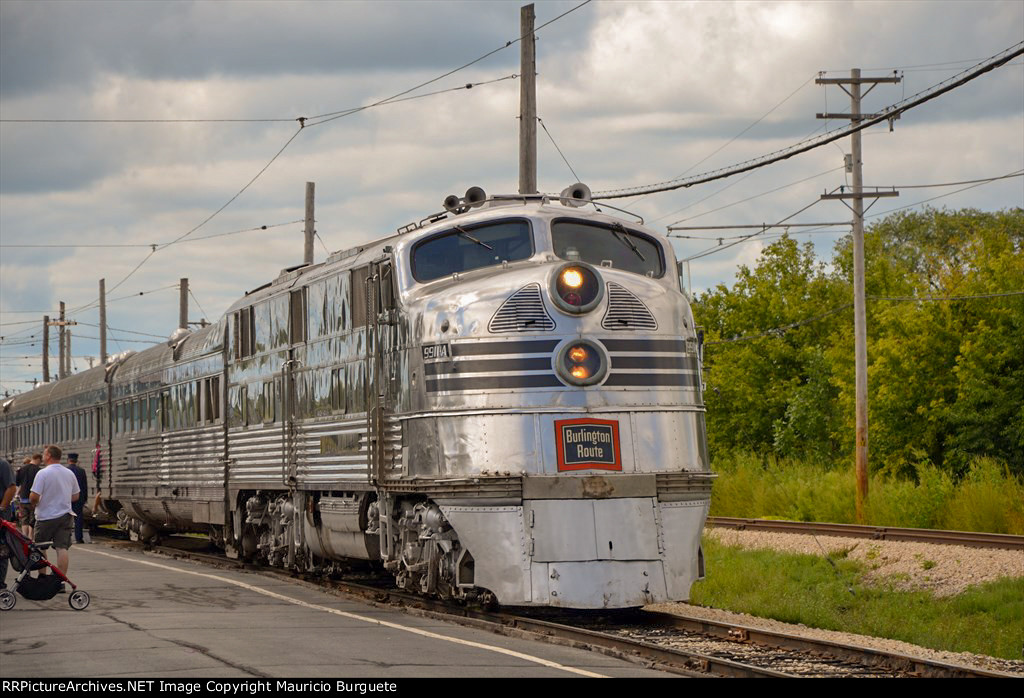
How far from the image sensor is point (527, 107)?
71.7 feet

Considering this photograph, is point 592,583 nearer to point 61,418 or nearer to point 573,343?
point 573,343

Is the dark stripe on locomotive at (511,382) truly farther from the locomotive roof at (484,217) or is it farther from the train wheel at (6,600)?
the train wheel at (6,600)

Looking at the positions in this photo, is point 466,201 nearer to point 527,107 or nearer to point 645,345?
point 645,345

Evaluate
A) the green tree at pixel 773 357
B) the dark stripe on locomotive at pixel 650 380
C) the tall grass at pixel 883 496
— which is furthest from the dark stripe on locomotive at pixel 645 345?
the green tree at pixel 773 357

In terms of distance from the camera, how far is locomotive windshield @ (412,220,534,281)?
14.8m

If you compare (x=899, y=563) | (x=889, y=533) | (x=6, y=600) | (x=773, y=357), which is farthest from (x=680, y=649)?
(x=773, y=357)

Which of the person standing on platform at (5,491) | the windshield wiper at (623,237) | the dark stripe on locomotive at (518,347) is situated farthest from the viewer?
the person standing on platform at (5,491)

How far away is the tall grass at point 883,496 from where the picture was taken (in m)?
27.2

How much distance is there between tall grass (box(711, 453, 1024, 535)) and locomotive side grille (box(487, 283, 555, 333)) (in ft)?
51.4

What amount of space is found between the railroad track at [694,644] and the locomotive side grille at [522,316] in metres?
2.91

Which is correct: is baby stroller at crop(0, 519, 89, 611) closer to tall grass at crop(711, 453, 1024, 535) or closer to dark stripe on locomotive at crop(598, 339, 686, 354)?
dark stripe on locomotive at crop(598, 339, 686, 354)

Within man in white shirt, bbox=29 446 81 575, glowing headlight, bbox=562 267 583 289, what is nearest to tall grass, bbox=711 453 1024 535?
glowing headlight, bbox=562 267 583 289

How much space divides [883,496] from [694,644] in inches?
722

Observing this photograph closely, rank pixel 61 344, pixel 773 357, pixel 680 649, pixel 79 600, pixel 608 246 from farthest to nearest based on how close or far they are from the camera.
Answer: pixel 61 344, pixel 773 357, pixel 608 246, pixel 79 600, pixel 680 649
